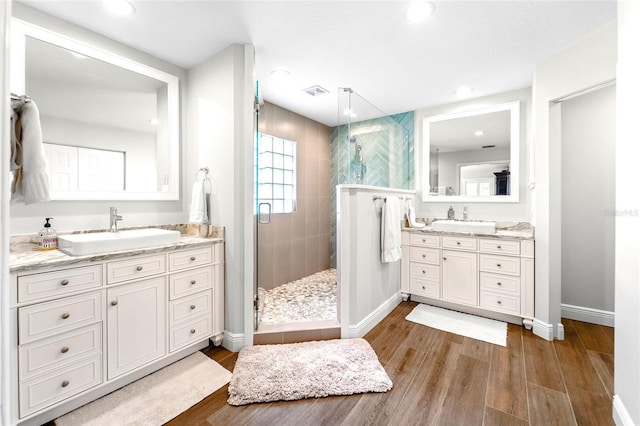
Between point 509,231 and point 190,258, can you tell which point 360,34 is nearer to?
point 190,258

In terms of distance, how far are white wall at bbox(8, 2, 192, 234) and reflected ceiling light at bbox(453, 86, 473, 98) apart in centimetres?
281

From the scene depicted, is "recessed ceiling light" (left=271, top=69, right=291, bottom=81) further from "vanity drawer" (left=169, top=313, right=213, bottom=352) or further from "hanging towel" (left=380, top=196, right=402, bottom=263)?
"vanity drawer" (left=169, top=313, right=213, bottom=352)

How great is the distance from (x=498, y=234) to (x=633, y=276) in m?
1.40

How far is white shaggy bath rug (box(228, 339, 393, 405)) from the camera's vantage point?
1.70 metres

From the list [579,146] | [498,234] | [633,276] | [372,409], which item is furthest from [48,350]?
[579,146]

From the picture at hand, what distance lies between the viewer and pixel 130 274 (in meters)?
1.76

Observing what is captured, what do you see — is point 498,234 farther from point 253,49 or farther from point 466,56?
point 253,49

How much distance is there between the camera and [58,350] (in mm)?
1477

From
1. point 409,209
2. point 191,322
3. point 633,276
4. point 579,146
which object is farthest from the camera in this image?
point 409,209

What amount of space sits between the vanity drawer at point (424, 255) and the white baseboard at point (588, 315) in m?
1.30

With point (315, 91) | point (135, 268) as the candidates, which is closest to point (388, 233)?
point (315, 91)

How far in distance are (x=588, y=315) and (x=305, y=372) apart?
285cm

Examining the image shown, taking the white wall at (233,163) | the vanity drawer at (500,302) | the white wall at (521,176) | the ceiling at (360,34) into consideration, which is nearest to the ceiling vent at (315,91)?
the ceiling at (360,34)

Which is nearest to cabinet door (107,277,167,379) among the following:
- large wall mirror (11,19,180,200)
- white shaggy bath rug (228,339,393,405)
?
white shaggy bath rug (228,339,393,405)
